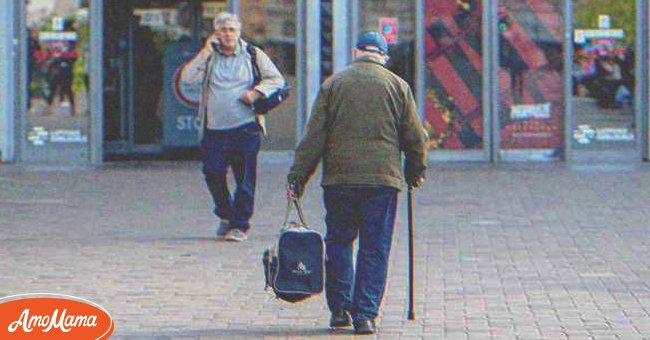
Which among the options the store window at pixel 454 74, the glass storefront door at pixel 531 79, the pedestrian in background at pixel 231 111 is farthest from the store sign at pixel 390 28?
the pedestrian in background at pixel 231 111

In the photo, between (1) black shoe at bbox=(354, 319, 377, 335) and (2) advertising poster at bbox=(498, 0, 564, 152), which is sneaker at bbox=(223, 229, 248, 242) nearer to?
(1) black shoe at bbox=(354, 319, 377, 335)

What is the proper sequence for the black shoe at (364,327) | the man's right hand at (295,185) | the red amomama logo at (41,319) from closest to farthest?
the red amomama logo at (41,319)
the black shoe at (364,327)
the man's right hand at (295,185)

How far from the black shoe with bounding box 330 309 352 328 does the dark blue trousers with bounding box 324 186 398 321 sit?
0.03m

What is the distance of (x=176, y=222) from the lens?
13.3 meters

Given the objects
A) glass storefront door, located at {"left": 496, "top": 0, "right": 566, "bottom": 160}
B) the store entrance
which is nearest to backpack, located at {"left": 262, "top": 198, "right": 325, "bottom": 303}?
glass storefront door, located at {"left": 496, "top": 0, "right": 566, "bottom": 160}

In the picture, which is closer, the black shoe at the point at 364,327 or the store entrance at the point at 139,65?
the black shoe at the point at 364,327

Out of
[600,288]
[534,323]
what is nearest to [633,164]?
[600,288]

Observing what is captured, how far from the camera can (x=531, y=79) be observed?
18906 mm

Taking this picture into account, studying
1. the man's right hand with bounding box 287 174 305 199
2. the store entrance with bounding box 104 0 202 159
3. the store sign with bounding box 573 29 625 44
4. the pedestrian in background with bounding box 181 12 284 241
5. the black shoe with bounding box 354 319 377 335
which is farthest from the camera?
the store entrance with bounding box 104 0 202 159

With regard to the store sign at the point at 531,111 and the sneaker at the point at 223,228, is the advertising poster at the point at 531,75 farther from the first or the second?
the sneaker at the point at 223,228

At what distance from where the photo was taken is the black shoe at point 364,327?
8.20 m

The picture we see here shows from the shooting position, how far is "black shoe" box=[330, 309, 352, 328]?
27.5ft

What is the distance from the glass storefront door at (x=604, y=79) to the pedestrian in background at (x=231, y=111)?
7799 mm

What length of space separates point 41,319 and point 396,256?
18.4 ft
